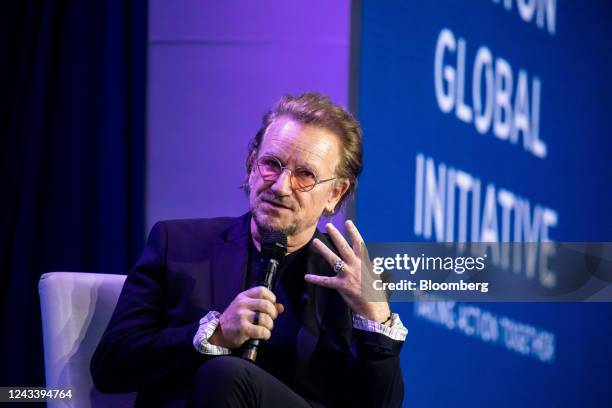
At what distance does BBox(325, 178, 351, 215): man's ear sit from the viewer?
202 centimetres

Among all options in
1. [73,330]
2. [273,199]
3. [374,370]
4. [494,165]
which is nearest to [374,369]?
[374,370]

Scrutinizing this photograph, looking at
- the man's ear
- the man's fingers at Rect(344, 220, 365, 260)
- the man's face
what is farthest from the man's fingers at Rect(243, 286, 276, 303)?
the man's ear

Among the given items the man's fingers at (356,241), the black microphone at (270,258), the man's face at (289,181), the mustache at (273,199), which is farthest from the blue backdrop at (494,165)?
the black microphone at (270,258)

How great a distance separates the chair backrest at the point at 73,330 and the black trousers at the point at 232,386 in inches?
20.7

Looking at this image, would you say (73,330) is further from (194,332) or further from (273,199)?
(273,199)

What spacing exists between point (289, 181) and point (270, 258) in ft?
1.13

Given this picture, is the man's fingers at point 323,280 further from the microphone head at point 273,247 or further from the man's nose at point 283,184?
the man's nose at point 283,184

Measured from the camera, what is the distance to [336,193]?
2.06 metres

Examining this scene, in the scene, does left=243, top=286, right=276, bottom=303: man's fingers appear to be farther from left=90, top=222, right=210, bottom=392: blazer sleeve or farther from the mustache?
the mustache

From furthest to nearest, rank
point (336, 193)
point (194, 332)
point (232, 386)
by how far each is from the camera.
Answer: point (336, 193) → point (194, 332) → point (232, 386)

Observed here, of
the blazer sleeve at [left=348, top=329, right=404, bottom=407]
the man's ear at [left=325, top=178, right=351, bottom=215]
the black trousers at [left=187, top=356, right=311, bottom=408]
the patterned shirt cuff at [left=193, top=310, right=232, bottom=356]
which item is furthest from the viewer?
the man's ear at [left=325, top=178, right=351, bottom=215]

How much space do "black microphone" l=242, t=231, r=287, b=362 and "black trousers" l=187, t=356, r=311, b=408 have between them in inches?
2.5

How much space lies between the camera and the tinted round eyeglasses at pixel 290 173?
6.15 feet

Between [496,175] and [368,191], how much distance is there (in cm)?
51
